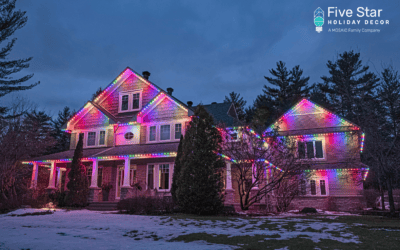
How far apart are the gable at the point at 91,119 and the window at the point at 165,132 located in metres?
3.91

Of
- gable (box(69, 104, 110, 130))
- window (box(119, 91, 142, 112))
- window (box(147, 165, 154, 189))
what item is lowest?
window (box(147, 165, 154, 189))

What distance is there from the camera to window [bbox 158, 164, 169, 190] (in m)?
18.7

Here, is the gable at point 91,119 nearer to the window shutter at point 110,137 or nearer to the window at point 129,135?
the window shutter at point 110,137

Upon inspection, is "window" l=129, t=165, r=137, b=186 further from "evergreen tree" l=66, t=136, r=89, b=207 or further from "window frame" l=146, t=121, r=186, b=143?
"evergreen tree" l=66, t=136, r=89, b=207

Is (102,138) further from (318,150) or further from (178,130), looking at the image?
(318,150)

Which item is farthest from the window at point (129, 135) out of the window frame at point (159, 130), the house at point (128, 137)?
the window frame at point (159, 130)

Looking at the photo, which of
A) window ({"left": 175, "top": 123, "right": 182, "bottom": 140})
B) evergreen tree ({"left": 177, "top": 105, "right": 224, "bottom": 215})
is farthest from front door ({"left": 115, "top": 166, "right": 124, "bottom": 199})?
evergreen tree ({"left": 177, "top": 105, "right": 224, "bottom": 215})

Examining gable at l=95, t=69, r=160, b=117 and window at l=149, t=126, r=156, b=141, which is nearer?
window at l=149, t=126, r=156, b=141

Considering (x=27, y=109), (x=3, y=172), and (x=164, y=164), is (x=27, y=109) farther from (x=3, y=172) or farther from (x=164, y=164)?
(x=164, y=164)

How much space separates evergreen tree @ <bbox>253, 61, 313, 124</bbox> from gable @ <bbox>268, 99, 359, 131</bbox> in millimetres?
17995

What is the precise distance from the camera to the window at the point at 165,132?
19.8 m

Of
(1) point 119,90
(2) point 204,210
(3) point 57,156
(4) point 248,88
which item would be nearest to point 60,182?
(3) point 57,156

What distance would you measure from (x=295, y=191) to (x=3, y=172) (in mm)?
15461

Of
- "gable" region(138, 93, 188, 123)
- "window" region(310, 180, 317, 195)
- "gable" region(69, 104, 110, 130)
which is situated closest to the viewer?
"gable" region(138, 93, 188, 123)
